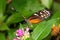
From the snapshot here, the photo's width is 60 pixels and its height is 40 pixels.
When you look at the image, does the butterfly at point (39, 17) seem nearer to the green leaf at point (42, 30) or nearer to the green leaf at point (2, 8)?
the green leaf at point (2, 8)

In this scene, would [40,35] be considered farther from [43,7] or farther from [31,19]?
[43,7]

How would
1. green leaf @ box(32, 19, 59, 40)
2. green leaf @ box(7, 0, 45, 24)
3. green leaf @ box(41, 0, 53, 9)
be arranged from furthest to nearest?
green leaf @ box(41, 0, 53, 9)
green leaf @ box(7, 0, 45, 24)
green leaf @ box(32, 19, 59, 40)

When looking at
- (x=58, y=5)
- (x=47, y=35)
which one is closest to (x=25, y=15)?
(x=58, y=5)

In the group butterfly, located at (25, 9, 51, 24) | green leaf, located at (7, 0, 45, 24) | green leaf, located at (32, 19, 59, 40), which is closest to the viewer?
green leaf, located at (32, 19, 59, 40)

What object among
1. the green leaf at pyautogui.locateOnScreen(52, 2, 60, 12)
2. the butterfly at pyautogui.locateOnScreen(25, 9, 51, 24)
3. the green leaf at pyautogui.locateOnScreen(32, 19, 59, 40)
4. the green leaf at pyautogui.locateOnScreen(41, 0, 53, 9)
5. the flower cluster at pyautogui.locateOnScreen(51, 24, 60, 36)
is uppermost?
the green leaf at pyautogui.locateOnScreen(32, 19, 59, 40)

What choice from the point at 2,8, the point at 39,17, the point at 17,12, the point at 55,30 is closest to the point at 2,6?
the point at 2,8

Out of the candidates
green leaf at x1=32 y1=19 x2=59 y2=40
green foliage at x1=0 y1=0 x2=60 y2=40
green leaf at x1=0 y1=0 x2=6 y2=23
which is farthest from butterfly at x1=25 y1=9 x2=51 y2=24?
green leaf at x1=32 y1=19 x2=59 y2=40

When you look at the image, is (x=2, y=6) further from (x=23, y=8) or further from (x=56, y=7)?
(x=56, y=7)

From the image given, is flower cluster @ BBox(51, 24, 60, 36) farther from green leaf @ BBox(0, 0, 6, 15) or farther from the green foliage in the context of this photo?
green leaf @ BBox(0, 0, 6, 15)

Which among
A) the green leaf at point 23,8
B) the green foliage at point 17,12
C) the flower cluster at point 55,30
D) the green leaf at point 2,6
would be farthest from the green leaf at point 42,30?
the green leaf at point 2,6
